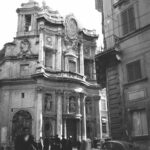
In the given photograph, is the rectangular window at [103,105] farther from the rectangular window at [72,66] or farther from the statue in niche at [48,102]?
the statue in niche at [48,102]

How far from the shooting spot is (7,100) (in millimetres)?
31328

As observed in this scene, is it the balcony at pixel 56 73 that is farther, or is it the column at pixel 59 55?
the column at pixel 59 55

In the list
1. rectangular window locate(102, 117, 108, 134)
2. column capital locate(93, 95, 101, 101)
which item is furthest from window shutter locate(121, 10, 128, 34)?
rectangular window locate(102, 117, 108, 134)

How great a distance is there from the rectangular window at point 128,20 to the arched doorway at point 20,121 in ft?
62.5

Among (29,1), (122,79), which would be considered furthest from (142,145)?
(29,1)

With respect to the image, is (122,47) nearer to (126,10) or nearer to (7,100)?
(126,10)

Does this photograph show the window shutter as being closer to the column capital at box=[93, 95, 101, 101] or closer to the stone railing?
the stone railing

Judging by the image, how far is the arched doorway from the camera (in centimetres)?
3012

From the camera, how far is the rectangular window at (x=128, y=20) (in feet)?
48.3

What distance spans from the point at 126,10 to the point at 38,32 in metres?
20.6

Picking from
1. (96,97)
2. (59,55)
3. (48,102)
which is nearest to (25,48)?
(59,55)

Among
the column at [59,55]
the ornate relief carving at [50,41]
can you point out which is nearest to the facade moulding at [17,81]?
the column at [59,55]

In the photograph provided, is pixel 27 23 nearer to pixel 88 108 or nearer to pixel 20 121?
pixel 20 121

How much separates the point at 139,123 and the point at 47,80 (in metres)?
19.0
